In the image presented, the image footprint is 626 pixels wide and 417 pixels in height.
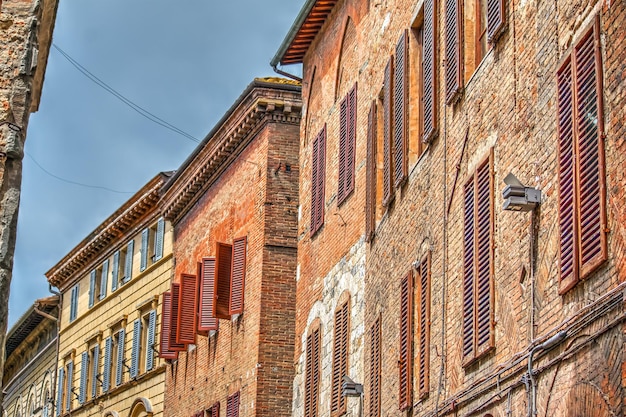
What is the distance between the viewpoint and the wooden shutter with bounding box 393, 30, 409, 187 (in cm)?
1908

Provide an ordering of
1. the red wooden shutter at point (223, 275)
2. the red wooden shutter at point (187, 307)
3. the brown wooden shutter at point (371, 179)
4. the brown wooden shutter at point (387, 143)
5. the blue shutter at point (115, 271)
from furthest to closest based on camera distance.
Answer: the blue shutter at point (115, 271) < the red wooden shutter at point (187, 307) < the red wooden shutter at point (223, 275) < the brown wooden shutter at point (371, 179) < the brown wooden shutter at point (387, 143)

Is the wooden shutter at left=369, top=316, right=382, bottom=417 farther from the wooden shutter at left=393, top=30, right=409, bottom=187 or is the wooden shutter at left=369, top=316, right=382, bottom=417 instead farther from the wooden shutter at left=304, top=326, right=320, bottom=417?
the wooden shutter at left=304, top=326, right=320, bottom=417

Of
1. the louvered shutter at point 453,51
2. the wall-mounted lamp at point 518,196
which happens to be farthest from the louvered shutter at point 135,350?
the wall-mounted lamp at point 518,196

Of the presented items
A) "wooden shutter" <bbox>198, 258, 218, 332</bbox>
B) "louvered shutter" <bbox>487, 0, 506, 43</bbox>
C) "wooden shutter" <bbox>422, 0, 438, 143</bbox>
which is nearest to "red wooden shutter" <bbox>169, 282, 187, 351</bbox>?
"wooden shutter" <bbox>198, 258, 218, 332</bbox>

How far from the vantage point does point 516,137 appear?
13.7 meters

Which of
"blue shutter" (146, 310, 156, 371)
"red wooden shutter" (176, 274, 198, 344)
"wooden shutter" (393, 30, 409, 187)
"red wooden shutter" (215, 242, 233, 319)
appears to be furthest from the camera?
"blue shutter" (146, 310, 156, 371)

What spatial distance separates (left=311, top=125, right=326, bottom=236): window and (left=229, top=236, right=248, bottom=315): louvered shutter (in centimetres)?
442

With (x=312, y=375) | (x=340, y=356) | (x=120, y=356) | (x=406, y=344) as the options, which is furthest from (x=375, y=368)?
(x=120, y=356)

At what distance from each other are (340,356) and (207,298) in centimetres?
920

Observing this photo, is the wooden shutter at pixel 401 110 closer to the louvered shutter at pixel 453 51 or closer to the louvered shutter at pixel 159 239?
the louvered shutter at pixel 453 51

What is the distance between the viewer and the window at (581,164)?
11.4 metres

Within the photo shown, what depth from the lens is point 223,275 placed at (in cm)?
3055

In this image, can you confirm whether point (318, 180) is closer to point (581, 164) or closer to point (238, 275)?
point (238, 275)

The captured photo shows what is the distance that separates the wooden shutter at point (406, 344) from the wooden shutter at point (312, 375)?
A: 18.3ft
